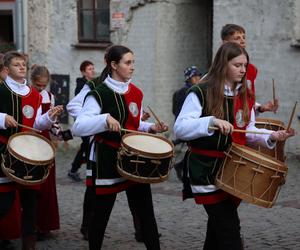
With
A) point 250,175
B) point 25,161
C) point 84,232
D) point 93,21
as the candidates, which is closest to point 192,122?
point 250,175

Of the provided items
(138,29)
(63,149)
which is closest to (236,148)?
(138,29)

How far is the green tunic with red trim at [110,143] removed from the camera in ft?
18.6

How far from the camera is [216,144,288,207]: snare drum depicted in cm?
478

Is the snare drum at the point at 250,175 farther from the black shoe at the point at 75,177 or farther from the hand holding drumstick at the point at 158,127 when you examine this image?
the black shoe at the point at 75,177

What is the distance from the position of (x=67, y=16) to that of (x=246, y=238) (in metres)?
8.20

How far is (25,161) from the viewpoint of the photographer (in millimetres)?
5645

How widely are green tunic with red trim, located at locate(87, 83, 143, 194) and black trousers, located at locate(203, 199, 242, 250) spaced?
3.07ft

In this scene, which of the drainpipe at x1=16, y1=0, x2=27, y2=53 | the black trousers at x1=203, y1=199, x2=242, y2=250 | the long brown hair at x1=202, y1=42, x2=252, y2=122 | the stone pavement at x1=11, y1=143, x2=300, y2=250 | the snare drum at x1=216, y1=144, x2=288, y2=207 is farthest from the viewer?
the drainpipe at x1=16, y1=0, x2=27, y2=53

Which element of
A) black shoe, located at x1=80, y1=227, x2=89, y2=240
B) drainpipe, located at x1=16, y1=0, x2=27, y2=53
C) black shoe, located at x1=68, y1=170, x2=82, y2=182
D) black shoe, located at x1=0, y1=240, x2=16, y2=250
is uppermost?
drainpipe, located at x1=16, y1=0, x2=27, y2=53

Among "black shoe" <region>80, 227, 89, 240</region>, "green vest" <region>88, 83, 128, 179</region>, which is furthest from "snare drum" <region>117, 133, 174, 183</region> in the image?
"black shoe" <region>80, 227, 89, 240</region>

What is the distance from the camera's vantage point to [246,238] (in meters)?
6.96

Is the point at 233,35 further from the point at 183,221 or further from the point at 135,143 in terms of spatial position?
the point at 183,221

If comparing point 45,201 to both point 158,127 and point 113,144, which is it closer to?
point 113,144

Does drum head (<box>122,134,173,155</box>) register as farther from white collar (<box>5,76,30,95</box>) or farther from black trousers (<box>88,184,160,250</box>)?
white collar (<box>5,76,30,95</box>)
